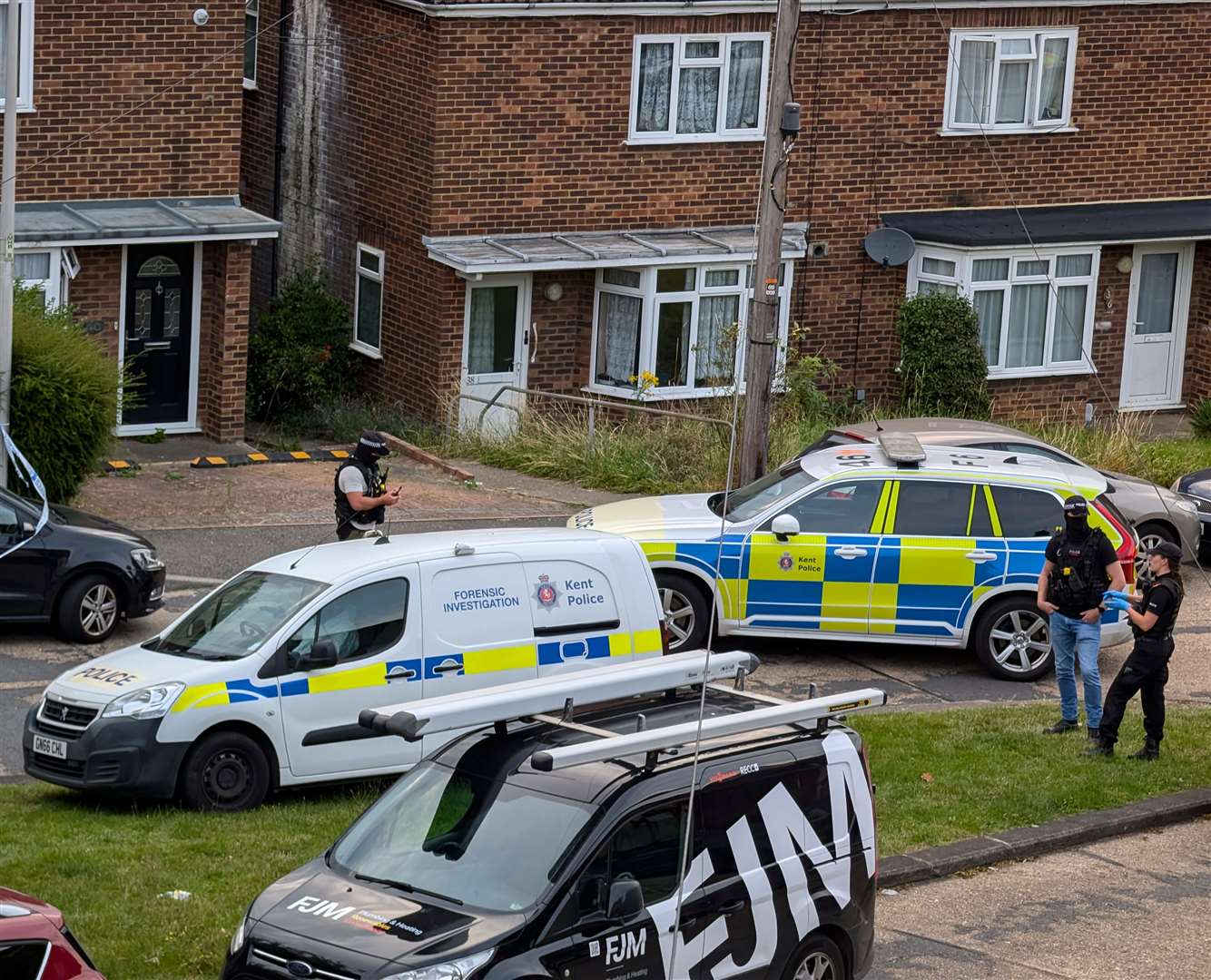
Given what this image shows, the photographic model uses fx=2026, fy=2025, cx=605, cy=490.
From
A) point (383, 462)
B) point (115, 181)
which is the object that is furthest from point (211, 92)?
point (383, 462)

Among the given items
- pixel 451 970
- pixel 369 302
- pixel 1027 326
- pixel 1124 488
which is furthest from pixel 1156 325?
pixel 451 970

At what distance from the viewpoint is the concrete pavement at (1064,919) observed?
10.1 m

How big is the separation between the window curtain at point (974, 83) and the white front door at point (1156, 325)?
121 inches

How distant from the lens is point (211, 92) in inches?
886

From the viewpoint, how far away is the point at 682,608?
15.4m

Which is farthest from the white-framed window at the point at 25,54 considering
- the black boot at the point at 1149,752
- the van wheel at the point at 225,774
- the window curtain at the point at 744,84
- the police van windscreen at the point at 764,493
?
the black boot at the point at 1149,752

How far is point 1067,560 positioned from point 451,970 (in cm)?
700

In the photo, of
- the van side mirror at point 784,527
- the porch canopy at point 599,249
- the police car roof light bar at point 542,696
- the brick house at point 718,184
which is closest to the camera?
the police car roof light bar at point 542,696

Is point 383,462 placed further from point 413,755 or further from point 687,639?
point 413,755

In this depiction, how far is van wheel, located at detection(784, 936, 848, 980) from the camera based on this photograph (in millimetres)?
8648

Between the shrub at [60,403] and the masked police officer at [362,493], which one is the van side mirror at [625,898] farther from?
the shrub at [60,403]

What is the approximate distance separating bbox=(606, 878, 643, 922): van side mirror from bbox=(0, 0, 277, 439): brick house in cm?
1490

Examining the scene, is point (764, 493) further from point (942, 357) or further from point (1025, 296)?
point (1025, 296)

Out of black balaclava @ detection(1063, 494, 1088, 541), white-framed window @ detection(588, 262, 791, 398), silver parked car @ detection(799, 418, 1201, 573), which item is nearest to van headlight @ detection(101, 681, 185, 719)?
black balaclava @ detection(1063, 494, 1088, 541)
